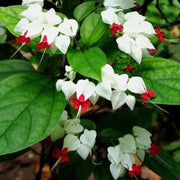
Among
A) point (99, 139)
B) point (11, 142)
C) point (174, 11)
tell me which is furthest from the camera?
point (174, 11)

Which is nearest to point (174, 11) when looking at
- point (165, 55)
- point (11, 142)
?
point (165, 55)

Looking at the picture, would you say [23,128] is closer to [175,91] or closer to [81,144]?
[81,144]

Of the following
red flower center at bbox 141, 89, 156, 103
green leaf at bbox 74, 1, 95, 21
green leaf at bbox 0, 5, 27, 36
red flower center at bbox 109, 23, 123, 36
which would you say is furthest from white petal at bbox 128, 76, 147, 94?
green leaf at bbox 0, 5, 27, 36

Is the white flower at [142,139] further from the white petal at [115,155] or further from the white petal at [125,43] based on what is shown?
the white petal at [125,43]

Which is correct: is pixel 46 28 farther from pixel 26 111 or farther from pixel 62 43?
pixel 26 111

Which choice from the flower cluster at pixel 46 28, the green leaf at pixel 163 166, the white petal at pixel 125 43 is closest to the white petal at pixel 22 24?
the flower cluster at pixel 46 28

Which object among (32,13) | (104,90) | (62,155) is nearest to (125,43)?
(104,90)

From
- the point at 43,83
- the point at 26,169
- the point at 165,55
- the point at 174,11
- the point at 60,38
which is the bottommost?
the point at 26,169
